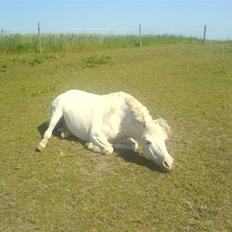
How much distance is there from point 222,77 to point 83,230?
836cm

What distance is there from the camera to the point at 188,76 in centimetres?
1242

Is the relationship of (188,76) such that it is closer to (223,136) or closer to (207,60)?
(207,60)

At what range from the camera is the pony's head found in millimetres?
5613

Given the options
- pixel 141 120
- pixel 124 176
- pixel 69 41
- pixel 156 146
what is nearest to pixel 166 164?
pixel 156 146

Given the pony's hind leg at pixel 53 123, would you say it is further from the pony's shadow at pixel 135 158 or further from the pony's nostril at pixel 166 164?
the pony's nostril at pixel 166 164

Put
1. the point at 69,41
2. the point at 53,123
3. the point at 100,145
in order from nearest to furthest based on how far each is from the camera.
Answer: the point at 100,145
the point at 53,123
the point at 69,41

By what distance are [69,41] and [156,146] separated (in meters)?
17.6

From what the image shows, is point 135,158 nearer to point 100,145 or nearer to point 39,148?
point 100,145

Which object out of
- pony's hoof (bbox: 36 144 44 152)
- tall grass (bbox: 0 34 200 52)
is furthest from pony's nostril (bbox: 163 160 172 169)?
tall grass (bbox: 0 34 200 52)

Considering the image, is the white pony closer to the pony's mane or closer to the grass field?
the pony's mane

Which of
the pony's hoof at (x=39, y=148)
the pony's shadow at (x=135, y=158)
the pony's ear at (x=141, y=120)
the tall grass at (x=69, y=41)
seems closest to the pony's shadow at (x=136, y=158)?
the pony's shadow at (x=135, y=158)

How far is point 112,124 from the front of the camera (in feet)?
20.7

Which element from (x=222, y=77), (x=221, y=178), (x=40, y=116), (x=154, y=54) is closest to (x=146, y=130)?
(x=221, y=178)

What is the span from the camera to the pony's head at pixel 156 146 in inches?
221
